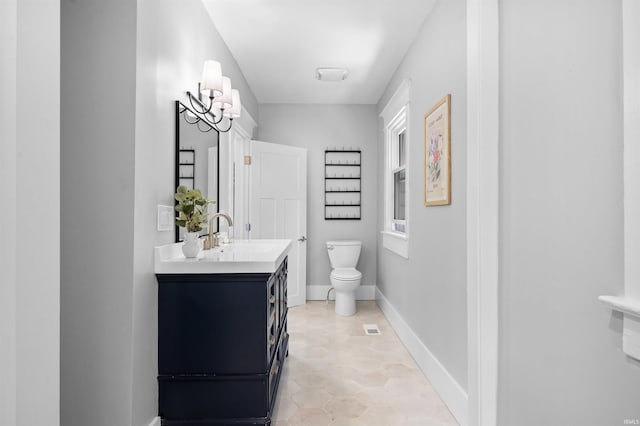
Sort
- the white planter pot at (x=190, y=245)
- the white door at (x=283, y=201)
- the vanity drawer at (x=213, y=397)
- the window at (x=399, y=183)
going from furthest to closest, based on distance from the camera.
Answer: the white door at (x=283, y=201), the window at (x=399, y=183), the white planter pot at (x=190, y=245), the vanity drawer at (x=213, y=397)

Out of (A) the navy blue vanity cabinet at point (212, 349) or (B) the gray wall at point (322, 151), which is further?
(B) the gray wall at point (322, 151)

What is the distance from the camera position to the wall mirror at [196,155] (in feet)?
6.04

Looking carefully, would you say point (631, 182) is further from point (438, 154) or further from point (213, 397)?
point (213, 397)

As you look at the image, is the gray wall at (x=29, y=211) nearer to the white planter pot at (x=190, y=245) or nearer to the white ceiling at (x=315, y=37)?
the white planter pot at (x=190, y=245)

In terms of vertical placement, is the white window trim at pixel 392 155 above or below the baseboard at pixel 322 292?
above

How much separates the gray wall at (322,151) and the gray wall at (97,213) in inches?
116

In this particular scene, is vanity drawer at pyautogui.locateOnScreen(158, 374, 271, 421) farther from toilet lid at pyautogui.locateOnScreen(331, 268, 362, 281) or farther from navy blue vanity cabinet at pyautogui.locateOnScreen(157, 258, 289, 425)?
toilet lid at pyautogui.locateOnScreen(331, 268, 362, 281)

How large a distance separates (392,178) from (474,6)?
2.46 meters

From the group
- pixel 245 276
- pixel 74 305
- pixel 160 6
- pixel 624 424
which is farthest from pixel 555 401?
pixel 160 6

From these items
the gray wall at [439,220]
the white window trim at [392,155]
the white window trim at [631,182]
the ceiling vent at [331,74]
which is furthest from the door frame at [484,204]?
the ceiling vent at [331,74]

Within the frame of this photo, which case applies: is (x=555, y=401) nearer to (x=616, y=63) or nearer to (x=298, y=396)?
(x=616, y=63)

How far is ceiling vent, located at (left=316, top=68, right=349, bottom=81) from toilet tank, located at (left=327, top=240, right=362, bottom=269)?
6.05 ft

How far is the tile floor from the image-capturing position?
1871 mm

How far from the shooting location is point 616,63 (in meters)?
0.85
